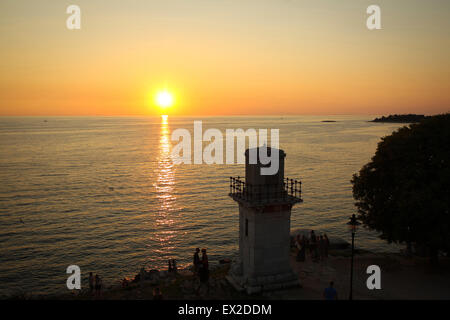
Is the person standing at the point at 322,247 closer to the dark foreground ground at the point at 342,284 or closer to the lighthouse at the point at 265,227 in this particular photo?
the dark foreground ground at the point at 342,284

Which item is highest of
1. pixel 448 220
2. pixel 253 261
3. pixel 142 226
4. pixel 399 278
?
pixel 448 220

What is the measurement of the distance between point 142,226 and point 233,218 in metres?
11.4

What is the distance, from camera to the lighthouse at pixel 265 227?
57.0 ft

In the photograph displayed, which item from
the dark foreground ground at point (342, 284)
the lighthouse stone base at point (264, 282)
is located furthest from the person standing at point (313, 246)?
the lighthouse stone base at point (264, 282)

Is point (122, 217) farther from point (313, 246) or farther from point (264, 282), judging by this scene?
point (264, 282)

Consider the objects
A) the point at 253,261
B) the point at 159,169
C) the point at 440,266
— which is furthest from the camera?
the point at 159,169

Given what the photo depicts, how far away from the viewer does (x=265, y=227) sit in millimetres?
17625

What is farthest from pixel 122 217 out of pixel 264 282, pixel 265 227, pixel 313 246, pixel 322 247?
pixel 265 227

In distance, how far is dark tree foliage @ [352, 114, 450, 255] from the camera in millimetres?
18453

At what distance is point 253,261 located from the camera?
17.8m

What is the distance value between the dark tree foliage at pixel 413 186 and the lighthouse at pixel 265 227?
22.8 ft
